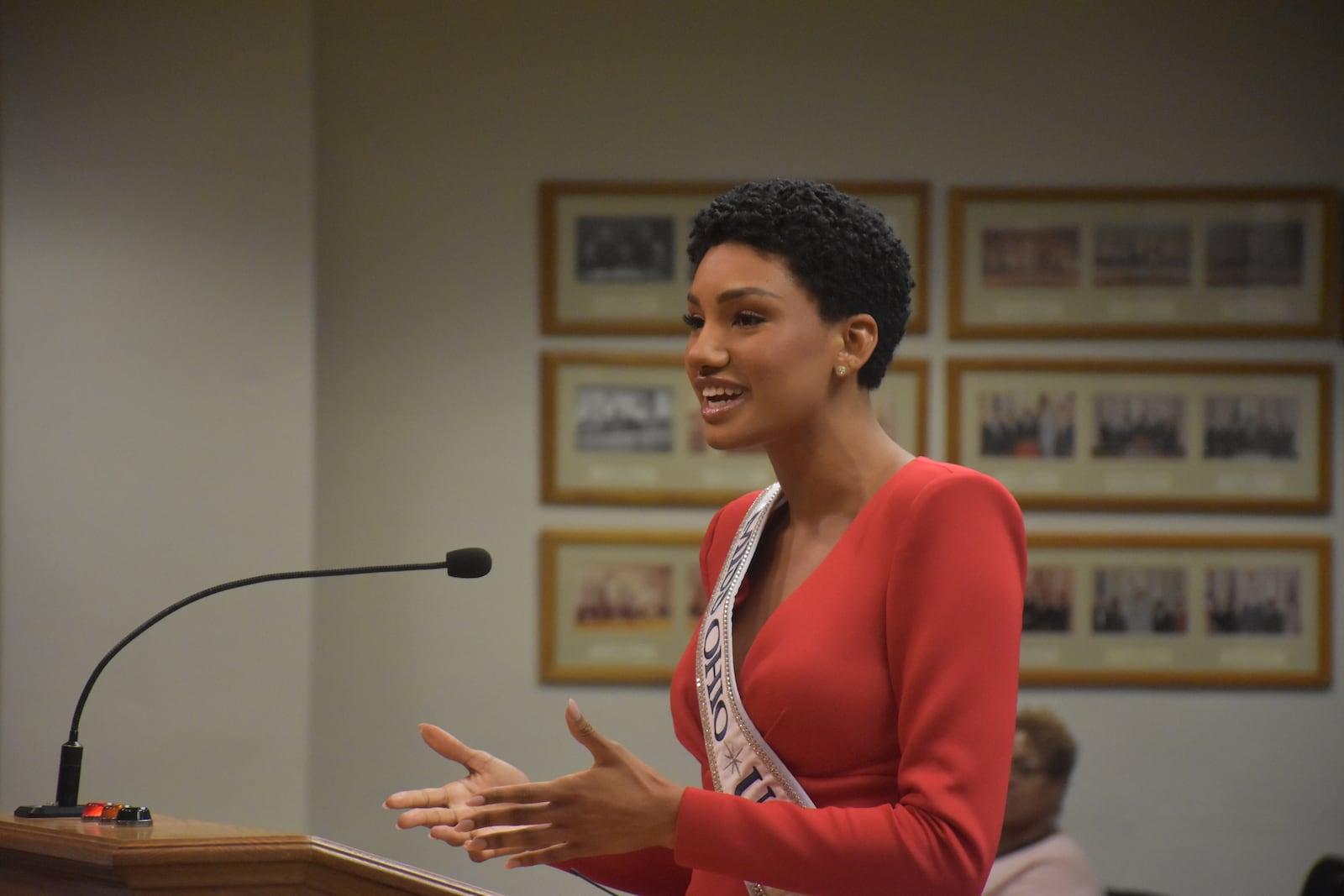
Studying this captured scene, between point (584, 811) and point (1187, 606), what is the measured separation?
3.03 metres

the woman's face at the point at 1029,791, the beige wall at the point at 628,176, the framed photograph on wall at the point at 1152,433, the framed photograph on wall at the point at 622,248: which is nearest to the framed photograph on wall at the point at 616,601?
the beige wall at the point at 628,176

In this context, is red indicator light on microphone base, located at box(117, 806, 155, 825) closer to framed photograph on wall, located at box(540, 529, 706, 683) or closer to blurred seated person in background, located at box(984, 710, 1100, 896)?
blurred seated person in background, located at box(984, 710, 1100, 896)

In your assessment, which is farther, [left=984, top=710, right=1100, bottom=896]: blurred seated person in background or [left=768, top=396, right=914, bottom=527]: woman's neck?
[left=984, top=710, right=1100, bottom=896]: blurred seated person in background

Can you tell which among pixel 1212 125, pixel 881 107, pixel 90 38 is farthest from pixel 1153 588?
pixel 90 38

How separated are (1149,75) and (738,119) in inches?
47.0

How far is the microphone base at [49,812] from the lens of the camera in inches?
57.5

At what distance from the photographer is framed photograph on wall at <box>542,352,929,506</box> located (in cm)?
361

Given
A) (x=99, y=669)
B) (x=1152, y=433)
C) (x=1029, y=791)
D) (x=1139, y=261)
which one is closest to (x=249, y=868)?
(x=99, y=669)

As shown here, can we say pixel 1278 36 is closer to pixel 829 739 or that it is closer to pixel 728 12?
pixel 728 12

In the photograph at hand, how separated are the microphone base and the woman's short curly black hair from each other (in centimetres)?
101

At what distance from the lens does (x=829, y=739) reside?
1.11m

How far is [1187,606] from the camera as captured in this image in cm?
359

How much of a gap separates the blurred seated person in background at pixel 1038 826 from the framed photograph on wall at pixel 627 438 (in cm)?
90

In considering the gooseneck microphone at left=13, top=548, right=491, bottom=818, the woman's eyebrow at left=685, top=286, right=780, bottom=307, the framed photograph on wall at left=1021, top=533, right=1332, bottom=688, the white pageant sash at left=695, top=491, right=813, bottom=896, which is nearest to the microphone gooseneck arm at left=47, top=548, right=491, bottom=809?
the gooseneck microphone at left=13, top=548, right=491, bottom=818
